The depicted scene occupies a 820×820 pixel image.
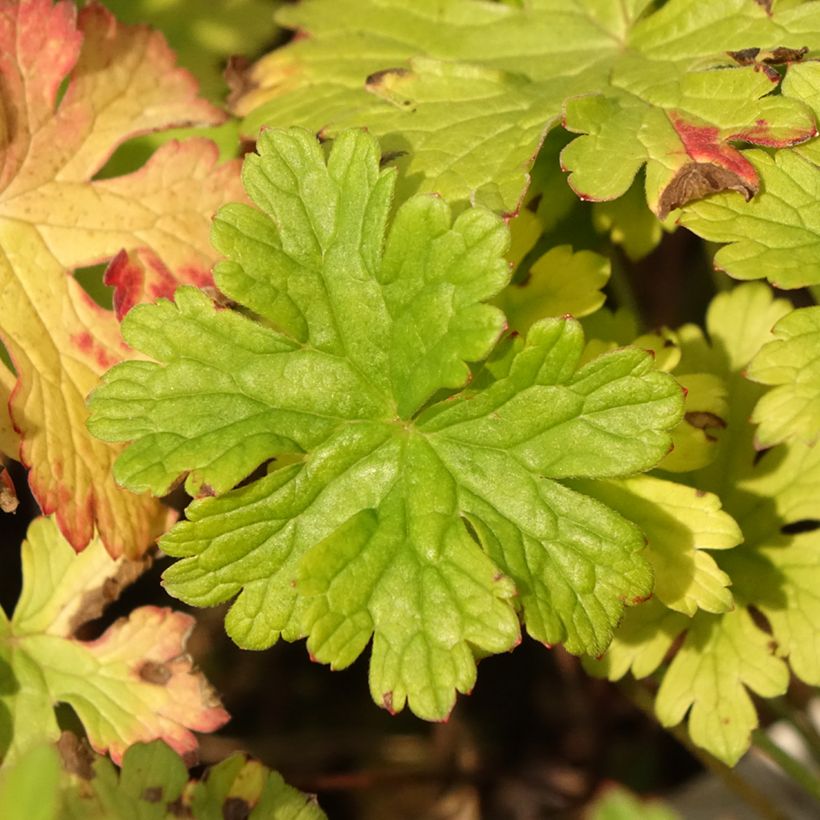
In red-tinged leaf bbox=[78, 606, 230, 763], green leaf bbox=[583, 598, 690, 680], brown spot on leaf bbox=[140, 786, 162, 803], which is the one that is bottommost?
green leaf bbox=[583, 598, 690, 680]

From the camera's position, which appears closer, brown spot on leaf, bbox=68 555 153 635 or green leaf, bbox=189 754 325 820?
green leaf, bbox=189 754 325 820

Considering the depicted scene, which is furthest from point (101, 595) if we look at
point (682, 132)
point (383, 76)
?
point (682, 132)

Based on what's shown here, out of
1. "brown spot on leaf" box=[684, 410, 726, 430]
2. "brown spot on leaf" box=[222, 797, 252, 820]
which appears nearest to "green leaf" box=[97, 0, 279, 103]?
"brown spot on leaf" box=[684, 410, 726, 430]

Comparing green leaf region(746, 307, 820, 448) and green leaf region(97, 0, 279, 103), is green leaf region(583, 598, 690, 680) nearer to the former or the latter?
green leaf region(746, 307, 820, 448)

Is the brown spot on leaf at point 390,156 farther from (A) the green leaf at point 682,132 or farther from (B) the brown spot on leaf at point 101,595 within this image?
(B) the brown spot on leaf at point 101,595

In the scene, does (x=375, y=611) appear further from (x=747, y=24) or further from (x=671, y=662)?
(x=747, y=24)

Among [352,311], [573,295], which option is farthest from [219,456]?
[573,295]

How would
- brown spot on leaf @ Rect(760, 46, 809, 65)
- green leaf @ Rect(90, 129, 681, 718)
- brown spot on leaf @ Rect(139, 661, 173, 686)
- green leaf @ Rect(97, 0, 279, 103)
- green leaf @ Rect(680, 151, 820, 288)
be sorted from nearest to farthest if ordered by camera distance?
green leaf @ Rect(90, 129, 681, 718) → green leaf @ Rect(680, 151, 820, 288) → brown spot on leaf @ Rect(760, 46, 809, 65) → brown spot on leaf @ Rect(139, 661, 173, 686) → green leaf @ Rect(97, 0, 279, 103)
